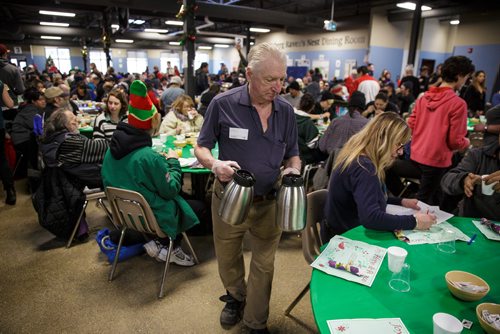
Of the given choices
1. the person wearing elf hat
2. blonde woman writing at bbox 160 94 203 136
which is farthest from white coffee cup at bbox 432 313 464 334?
blonde woman writing at bbox 160 94 203 136

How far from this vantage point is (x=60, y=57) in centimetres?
2419

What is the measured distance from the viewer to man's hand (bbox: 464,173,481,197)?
7.29ft

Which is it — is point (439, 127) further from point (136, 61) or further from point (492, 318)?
point (136, 61)

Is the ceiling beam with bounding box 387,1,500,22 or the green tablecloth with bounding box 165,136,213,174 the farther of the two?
the ceiling beam with bounding box 387,1,500,22

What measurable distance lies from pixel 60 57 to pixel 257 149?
27.6 metres

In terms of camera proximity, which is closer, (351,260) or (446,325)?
(446,325)

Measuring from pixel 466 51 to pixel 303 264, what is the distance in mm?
11932

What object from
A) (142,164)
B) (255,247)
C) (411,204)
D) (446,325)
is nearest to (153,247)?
(142,164)

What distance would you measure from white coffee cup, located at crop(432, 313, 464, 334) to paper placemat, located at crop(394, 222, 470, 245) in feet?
2.08

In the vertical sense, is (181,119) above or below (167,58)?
below

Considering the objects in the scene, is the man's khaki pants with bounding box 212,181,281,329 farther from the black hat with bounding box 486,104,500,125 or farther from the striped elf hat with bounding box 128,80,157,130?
the black hat with bounding box 486,104,500,125

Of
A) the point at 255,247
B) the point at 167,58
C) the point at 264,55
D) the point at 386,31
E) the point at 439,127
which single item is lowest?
the point at 255,247

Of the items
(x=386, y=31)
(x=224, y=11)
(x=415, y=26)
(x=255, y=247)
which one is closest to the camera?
(x=255, y=247)

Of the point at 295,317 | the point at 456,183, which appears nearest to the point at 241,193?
the point at 295,317
